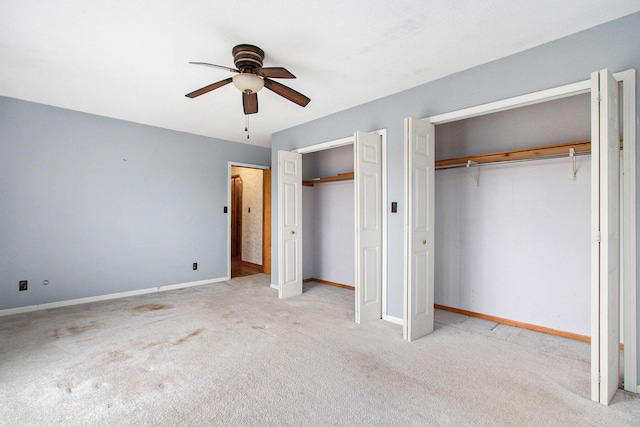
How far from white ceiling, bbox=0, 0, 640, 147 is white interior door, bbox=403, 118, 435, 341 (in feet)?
2.18

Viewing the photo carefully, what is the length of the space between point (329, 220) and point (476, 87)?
313cm

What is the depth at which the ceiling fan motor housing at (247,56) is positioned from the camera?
8.15ft

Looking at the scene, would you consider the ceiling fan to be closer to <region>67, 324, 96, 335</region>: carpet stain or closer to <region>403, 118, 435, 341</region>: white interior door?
<region>403, 118, 435, 341</region>: white interior door

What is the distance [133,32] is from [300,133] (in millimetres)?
2694

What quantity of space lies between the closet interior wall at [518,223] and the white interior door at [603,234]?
3.87 ft

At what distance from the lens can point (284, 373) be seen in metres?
2.39

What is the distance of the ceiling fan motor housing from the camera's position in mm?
2484

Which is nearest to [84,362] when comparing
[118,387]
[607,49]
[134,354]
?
[134,354]

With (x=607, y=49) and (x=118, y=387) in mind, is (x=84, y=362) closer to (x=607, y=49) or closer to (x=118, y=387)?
(x=118, y=387)

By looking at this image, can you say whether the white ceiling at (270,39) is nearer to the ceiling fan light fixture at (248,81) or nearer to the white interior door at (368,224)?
the ceiling fan light fixture at (248,81)

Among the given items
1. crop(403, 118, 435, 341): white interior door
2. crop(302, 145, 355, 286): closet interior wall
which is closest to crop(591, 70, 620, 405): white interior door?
crop(403, 118, 435, 341): white interior door

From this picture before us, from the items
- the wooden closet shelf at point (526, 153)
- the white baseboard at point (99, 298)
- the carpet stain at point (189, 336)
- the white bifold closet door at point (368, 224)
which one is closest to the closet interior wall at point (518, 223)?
the wooden closet shelf at point (526, 153)

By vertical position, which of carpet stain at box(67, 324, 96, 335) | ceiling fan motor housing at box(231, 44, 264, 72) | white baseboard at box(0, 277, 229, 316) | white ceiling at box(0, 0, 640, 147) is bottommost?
carpet stain at box(67, 324, 96, 335)

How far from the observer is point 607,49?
2.23m
